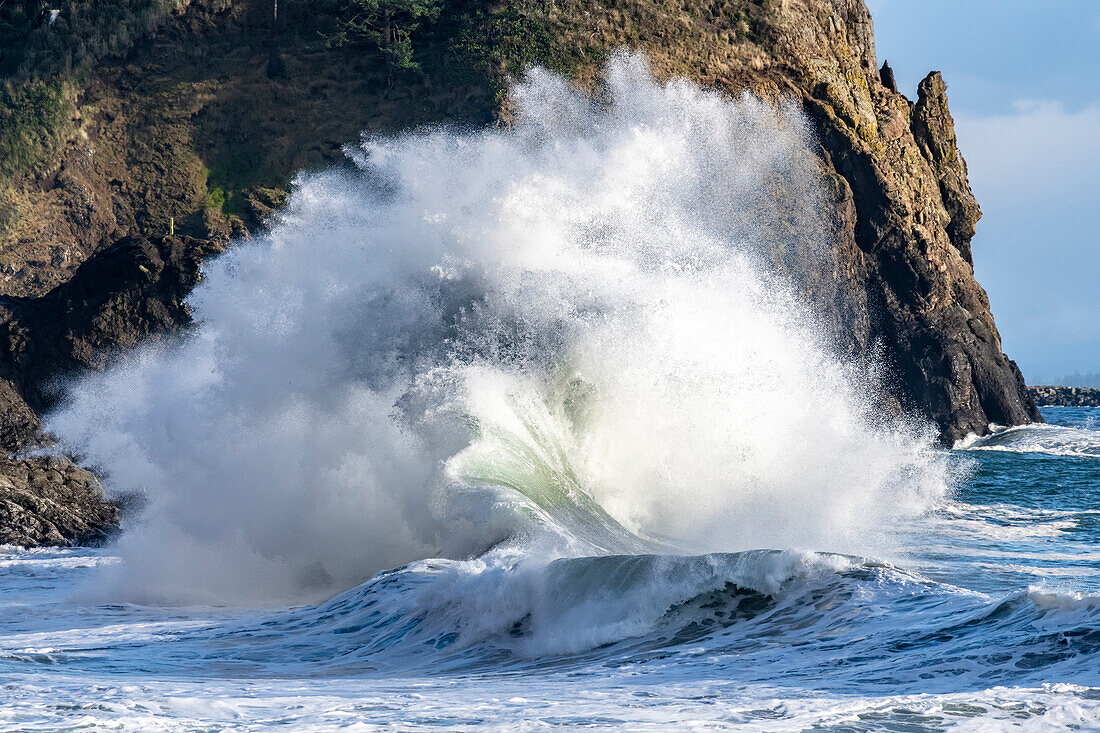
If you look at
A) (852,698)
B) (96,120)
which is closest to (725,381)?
(852,698)

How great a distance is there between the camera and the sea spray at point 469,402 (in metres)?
9.03

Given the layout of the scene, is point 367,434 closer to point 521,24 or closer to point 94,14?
point 521,24

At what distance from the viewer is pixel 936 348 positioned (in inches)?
1236

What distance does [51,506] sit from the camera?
12.4 m

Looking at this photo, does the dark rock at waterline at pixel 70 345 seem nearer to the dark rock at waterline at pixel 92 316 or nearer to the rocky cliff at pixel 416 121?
the dark rock at waterline at pixel 92 316

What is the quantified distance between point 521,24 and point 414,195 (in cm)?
2195

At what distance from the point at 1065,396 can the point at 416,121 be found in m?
56.0

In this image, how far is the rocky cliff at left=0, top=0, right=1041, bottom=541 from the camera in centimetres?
3128

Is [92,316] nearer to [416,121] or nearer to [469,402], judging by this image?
[469,402]

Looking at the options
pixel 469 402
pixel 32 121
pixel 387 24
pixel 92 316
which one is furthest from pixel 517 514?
pixel 32 121

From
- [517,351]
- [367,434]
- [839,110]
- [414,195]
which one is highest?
[839,110]

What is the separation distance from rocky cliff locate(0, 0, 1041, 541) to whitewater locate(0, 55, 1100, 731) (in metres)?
13.1

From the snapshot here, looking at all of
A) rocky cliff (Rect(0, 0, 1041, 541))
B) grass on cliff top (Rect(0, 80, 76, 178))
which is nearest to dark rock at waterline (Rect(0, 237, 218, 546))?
rocky cliff (Rect(0, 0, 1041, 541))

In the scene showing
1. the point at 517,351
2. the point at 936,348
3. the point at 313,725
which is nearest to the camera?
the point at 313,725
